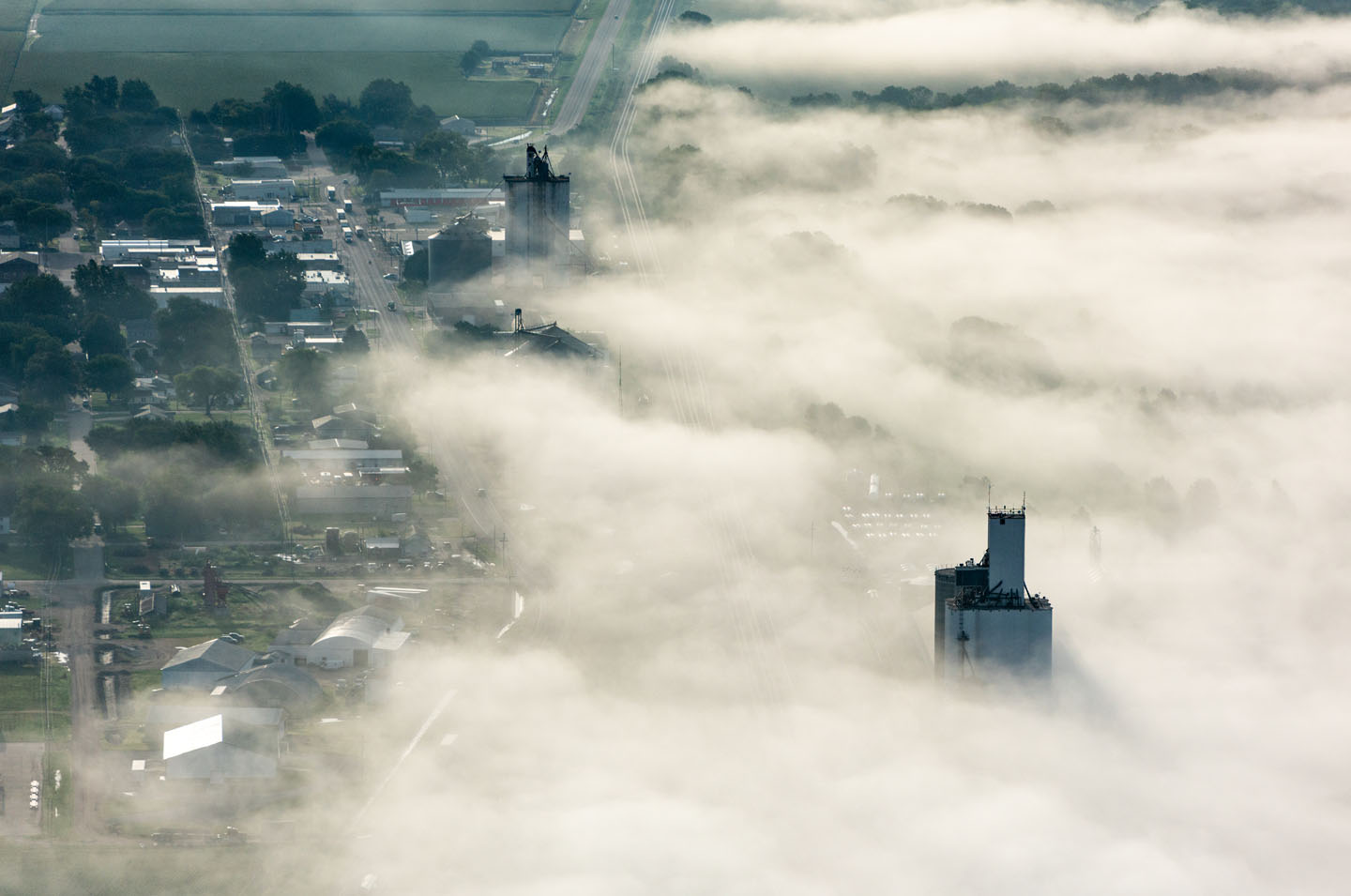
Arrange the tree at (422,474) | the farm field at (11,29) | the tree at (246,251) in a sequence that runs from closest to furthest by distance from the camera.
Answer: the tree at (422,474), the tree at (246,251), the farm field at (11,29)

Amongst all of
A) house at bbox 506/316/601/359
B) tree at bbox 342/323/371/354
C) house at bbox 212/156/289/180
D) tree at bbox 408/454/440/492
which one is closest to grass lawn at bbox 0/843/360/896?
tree at bbox 408/454/440/492

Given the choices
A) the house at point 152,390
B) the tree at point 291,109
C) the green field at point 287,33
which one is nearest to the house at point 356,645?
the house at point 152,390

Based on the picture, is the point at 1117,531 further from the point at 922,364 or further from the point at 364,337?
the point at 364,337

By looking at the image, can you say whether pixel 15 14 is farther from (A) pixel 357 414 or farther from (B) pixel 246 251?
(A) pixel 357 414

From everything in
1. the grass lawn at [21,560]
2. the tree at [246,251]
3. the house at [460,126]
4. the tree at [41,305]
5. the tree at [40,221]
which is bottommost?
the grass lawn at [21,560]

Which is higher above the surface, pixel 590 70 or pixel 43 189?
pixel 590 70

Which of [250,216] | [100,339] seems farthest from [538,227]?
[250,216]

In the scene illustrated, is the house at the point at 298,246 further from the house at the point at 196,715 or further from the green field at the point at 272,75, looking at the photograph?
the house at the point at 196,715
